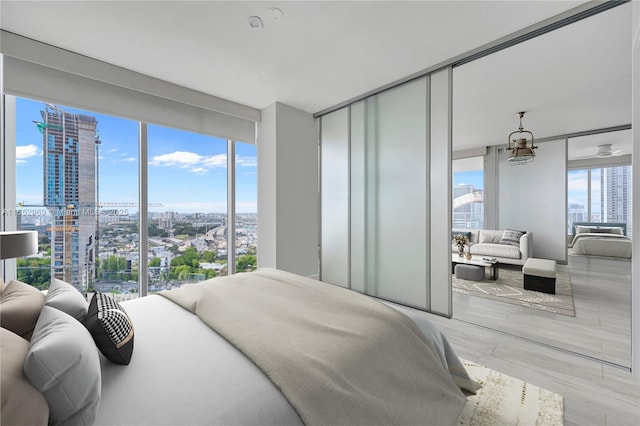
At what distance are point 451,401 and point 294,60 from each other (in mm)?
3063

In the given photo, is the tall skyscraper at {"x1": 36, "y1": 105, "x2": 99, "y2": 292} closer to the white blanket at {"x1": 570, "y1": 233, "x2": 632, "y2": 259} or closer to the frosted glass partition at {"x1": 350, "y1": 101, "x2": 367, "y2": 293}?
the frosted glass partition at {"x1": 350, "y1": 101, "x2": 367, "y2": 293}

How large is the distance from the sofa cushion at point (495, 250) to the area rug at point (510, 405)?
4.12 metres

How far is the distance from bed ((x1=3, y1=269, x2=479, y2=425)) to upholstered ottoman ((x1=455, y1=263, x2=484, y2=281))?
10.7 ft

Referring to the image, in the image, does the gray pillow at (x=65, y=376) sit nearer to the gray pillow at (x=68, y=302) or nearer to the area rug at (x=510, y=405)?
the gray pillow at (x=68, y=302)

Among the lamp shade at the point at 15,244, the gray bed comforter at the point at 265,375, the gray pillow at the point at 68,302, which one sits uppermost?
the lamp shade at the point at 15,244

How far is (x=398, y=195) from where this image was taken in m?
3.46

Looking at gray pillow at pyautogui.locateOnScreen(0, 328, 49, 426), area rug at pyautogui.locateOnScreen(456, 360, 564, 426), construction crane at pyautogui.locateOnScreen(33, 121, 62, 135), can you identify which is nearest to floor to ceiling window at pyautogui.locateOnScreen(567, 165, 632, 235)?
area rug at pyautogui.locateOnScreen(456, 360, 564, 426)

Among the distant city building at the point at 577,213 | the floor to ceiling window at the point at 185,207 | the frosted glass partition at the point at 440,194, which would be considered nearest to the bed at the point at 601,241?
the distant city building at the point at 577,213

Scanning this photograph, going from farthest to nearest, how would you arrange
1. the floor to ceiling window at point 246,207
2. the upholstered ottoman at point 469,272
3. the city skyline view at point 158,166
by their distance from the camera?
the upholstered ottoman at point 469,272 < the floor to ceiling window at point 246,207 < the city skyline view at point 158,166

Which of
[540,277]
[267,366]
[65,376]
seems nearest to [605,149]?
[540,277]

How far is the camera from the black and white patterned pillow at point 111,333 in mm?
1114

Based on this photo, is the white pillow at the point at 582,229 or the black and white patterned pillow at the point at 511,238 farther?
the white pillow at the point at 582,229

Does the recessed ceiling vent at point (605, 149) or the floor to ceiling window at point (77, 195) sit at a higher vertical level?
the recessed ceiling vent at point (605, 149)

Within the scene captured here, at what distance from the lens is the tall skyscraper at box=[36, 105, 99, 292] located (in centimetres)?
290
